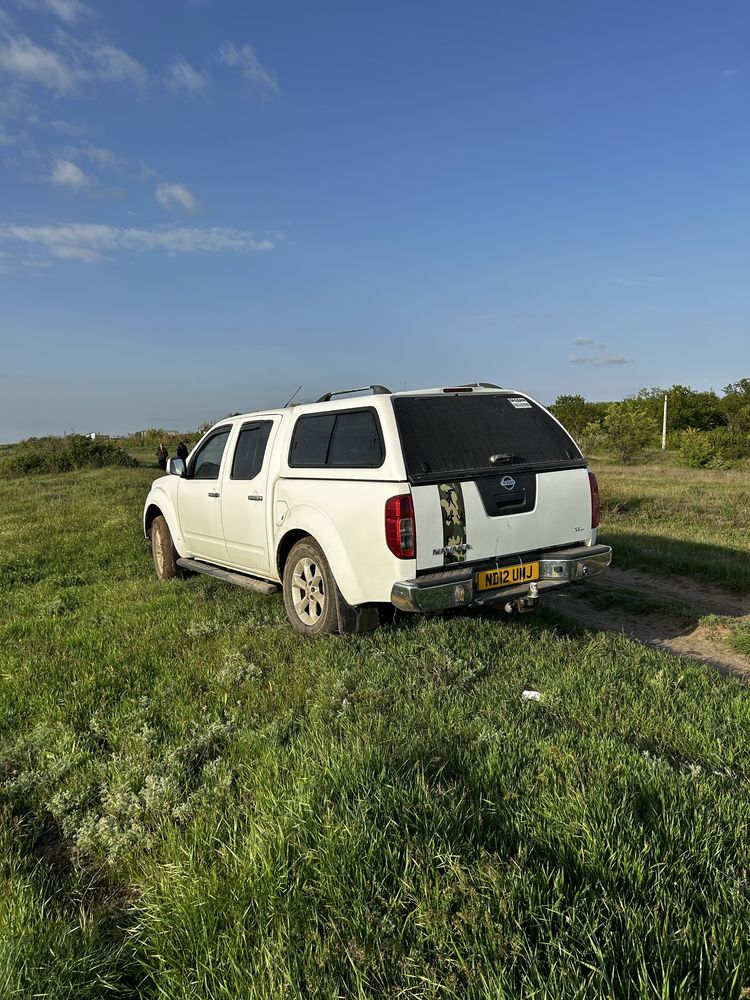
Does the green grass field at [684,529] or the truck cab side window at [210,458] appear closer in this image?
the truck cab side window at [210,458]

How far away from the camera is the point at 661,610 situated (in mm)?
6625

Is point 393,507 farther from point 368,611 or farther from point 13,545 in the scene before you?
point 13,545

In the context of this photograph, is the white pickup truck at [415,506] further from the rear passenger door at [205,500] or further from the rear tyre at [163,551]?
the rear tyre at [163,551]

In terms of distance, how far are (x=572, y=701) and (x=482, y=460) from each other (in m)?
1.98

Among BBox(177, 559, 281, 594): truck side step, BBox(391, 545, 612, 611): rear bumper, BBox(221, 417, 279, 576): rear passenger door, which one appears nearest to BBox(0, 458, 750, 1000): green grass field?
BBox(391, 545, 612, 611): rear bumper

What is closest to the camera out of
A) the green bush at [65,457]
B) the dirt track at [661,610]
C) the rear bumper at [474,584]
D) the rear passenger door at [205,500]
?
the rear bumper at [474,584]

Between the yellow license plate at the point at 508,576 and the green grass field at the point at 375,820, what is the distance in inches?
18.0

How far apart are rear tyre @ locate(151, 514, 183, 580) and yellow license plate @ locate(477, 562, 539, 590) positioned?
455 centimetres

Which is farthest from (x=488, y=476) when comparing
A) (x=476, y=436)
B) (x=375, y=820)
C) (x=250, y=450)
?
(x=375, y=820)

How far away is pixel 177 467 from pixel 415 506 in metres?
4.07

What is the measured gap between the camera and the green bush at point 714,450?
1097 inches

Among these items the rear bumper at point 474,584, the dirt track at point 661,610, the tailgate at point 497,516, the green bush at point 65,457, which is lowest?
the dirt track at point 661,610

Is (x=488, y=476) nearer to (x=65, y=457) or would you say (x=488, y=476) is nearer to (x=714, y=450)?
(x=65, y=457)

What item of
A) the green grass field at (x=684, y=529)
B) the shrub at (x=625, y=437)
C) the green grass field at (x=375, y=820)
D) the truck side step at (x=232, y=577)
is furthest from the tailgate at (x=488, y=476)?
the shrub at (x=625, y=437)
